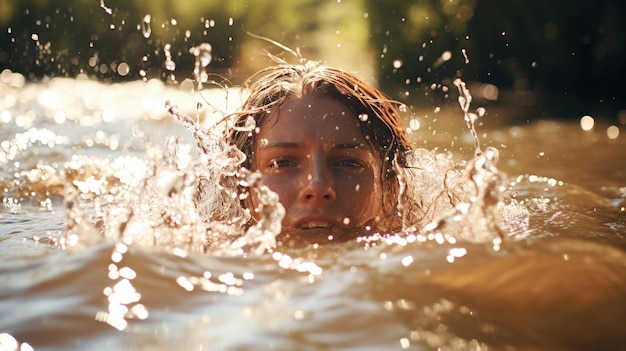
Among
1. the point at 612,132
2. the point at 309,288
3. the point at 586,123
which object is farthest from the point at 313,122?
the point at 586,123

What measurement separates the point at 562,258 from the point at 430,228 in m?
0.64

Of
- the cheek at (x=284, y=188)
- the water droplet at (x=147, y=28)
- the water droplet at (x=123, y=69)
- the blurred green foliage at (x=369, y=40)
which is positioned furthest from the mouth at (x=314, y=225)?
the water droplet at (x=123, y=69)

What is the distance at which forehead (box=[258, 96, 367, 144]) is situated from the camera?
3.53 meters

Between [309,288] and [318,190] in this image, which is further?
[318,190]

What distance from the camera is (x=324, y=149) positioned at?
3471mm

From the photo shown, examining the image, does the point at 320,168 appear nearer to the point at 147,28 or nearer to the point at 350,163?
the point at 350,163

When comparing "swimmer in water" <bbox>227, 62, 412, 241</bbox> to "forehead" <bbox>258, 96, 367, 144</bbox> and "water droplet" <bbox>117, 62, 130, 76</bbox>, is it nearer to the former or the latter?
"forehead" <bbox>258, 96, 367, 144</bbox>

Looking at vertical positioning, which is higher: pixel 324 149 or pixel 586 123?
pixel 586 123

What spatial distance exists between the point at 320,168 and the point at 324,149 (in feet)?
0.37

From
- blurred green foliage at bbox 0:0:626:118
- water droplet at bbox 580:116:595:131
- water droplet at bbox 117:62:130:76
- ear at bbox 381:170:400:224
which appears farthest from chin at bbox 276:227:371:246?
water droplet at bbox 117:62:130:76

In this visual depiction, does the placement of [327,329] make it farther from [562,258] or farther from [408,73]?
[408,73]

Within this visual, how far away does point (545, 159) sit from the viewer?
6.46 m

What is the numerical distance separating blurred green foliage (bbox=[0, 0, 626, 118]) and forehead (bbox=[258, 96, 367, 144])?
12.8 ft

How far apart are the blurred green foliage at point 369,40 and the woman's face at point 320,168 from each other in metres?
3.98
